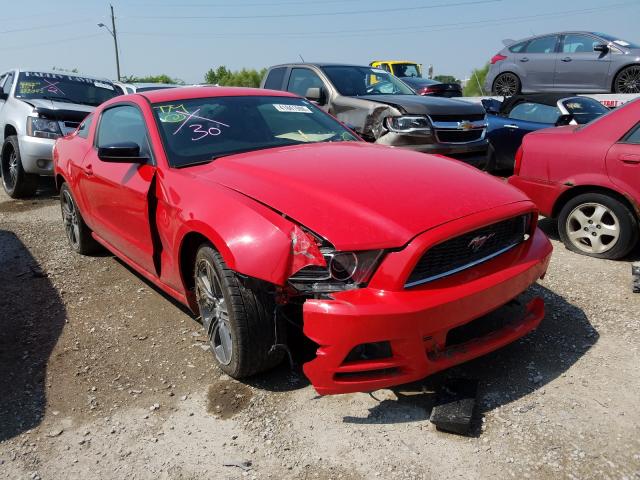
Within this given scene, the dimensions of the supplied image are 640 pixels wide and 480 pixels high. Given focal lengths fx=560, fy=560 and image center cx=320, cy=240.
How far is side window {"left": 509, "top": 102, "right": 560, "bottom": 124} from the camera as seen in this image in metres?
8.14

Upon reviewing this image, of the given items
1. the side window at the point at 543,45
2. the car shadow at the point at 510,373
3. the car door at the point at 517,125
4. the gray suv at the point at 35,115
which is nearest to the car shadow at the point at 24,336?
the car shadow at the point at 510,373

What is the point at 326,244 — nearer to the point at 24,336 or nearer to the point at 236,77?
the point at 24,336

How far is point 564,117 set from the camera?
751 centimetres

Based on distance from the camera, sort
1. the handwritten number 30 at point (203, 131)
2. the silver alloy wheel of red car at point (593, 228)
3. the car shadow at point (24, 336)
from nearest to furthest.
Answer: the car shadow at point (24, 336), the handwritten number 30 at point (203, 131), the silver alloy wheel of red car at point (593, 228)

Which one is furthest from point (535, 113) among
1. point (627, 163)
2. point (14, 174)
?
point (14, 174)

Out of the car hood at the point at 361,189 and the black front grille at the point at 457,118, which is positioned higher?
the car hood at the point at 361,189

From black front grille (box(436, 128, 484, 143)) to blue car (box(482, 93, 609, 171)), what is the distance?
52.3 inches

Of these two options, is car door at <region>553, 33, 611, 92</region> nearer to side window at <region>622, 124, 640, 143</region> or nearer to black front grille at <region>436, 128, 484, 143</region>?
black front grille at <region>436, 128, 484, 143</region>

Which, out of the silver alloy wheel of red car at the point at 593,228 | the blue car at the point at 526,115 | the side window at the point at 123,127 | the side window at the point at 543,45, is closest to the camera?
the side window at the point at 123,127

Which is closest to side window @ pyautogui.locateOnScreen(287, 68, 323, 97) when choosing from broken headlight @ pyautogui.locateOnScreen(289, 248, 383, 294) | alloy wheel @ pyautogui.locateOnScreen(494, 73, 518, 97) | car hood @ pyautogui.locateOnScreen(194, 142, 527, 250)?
car hood @ pyautogui.locateOnScreen(194, 142, 527, 250)

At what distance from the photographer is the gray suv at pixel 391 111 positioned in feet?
20.5

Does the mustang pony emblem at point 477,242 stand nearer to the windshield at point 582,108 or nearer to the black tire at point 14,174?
the windshield at point 582,108

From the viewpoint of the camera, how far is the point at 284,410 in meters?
2.86

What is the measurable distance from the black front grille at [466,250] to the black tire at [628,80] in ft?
30.0
